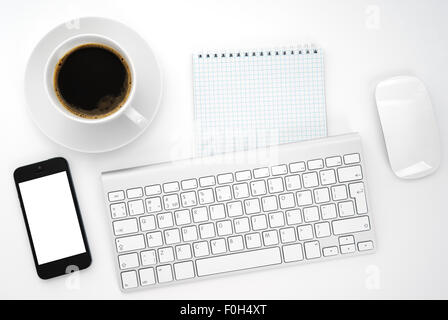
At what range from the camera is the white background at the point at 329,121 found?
73 cm

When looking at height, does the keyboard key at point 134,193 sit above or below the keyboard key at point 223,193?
above

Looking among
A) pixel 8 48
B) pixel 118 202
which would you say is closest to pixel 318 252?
pixel 118 202

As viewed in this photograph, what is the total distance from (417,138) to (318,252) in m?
0.29

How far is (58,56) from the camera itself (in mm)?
629

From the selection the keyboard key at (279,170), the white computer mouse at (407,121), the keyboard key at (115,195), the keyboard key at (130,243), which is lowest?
the keyboard key at (130,243)

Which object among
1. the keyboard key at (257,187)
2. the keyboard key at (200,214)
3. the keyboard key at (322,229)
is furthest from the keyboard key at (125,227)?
→ the keyboard key at (322,229)

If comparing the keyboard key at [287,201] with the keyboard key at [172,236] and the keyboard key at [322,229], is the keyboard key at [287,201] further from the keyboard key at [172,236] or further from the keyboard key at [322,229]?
the keyboard key at [172,236]

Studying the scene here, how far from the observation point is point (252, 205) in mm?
707

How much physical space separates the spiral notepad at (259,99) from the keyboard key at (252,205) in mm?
106

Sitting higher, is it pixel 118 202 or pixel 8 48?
pixel 8 48

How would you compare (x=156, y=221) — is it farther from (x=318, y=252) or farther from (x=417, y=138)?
(x=417, y=138)

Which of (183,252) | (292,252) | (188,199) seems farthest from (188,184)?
(292,252)

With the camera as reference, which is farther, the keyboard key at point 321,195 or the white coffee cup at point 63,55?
the keyboard key at point 321,195
